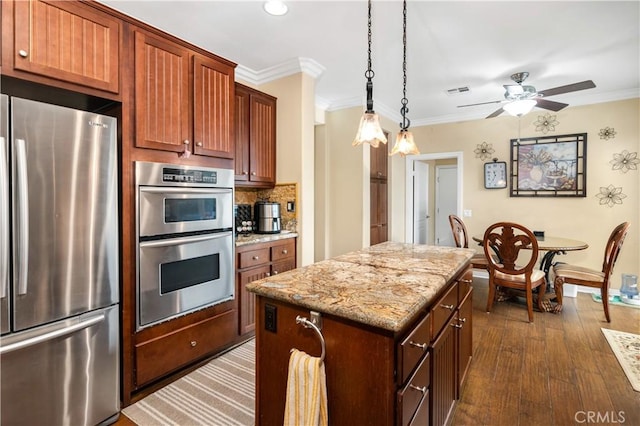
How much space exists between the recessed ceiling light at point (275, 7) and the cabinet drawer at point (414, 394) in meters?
2.39

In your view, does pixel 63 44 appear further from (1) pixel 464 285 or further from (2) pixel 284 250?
(1) pixel 464 285

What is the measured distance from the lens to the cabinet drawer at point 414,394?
108 cm

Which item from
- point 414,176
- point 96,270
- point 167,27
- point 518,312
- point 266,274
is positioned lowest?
point 518,312

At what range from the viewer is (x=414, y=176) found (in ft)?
19.2

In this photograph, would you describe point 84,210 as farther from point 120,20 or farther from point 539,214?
point 539,214

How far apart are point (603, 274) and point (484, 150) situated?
2.37 meters

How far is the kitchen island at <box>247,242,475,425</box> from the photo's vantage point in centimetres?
106

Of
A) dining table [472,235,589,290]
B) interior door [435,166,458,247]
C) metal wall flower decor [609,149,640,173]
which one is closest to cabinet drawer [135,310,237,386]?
dining table [472,235,589,290]

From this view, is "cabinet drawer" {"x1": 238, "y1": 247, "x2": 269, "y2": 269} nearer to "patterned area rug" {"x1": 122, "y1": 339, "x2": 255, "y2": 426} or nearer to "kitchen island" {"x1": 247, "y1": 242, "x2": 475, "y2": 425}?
"patterned area rug" {"x1": 122, "y1": 339, "x2": 255, "y2": 426}

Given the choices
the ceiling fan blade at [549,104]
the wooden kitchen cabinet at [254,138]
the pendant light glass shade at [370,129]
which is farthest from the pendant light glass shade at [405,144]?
the ceiling fan blade at [549,104]

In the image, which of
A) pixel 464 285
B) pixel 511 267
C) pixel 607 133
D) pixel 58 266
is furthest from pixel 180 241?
pixel 607 133

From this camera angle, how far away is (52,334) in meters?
1.59

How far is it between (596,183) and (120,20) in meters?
5.53

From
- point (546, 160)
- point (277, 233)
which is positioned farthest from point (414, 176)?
point (277, 233)
